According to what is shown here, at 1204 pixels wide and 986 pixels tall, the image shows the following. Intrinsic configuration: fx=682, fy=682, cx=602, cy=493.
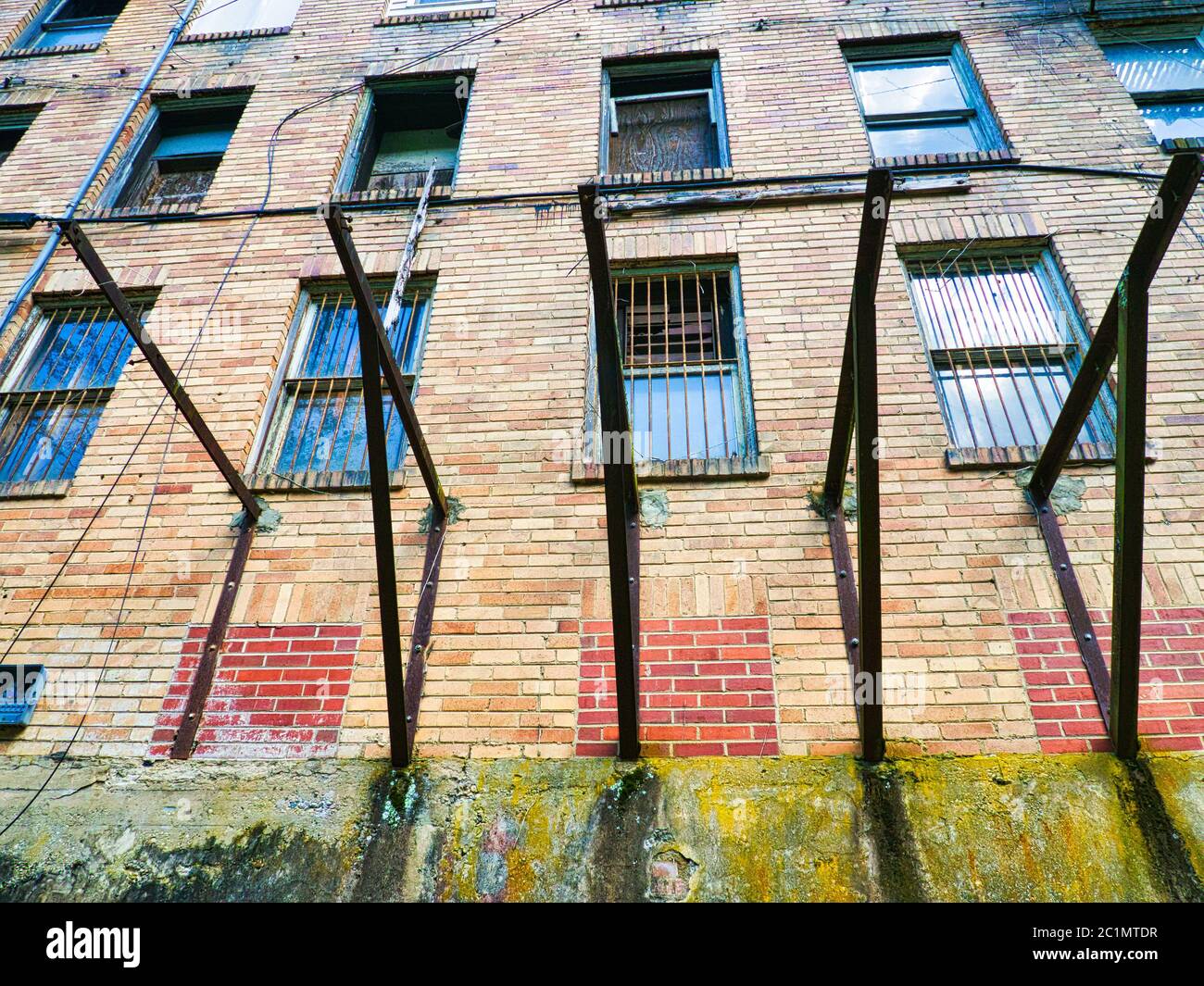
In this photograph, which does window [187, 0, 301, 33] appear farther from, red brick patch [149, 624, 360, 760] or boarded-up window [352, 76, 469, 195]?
red brick patch [149, 624, 360, 760]

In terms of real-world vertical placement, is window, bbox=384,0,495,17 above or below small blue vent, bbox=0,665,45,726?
above

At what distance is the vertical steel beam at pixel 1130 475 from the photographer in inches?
107

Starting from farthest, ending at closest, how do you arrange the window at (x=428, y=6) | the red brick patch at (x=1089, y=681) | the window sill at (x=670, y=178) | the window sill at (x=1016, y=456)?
1. the window at (x=428, y=6)
2. the window sill at (x=670, y=178)
3. the window sill at (x=1016, y=456)
4. the red brick patch at (x=1089, y=681)

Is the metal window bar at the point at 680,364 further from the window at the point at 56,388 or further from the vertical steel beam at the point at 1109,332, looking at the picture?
the window at the point at 56,388

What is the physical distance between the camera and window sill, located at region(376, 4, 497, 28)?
7371 mm

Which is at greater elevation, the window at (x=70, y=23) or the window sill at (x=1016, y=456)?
the window at (x=70, y=23)

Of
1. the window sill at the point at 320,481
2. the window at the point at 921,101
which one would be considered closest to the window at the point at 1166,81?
the window at the point at 921,101

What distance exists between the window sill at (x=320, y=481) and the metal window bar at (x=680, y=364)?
1525mm

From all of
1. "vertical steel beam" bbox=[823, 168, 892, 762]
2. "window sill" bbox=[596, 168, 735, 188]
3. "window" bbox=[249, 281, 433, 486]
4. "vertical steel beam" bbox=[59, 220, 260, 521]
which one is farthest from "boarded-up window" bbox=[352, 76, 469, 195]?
"vertical steel beam" bbox=[823, 168, 892, 762]

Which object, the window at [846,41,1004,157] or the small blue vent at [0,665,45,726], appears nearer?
the small blue vent at [0,665,45,726]

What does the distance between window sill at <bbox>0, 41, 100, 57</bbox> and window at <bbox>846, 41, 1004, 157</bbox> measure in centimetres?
838

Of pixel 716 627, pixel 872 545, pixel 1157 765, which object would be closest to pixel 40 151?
pixel 716 627

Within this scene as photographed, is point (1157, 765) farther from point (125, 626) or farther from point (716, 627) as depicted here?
point (125, 626)
